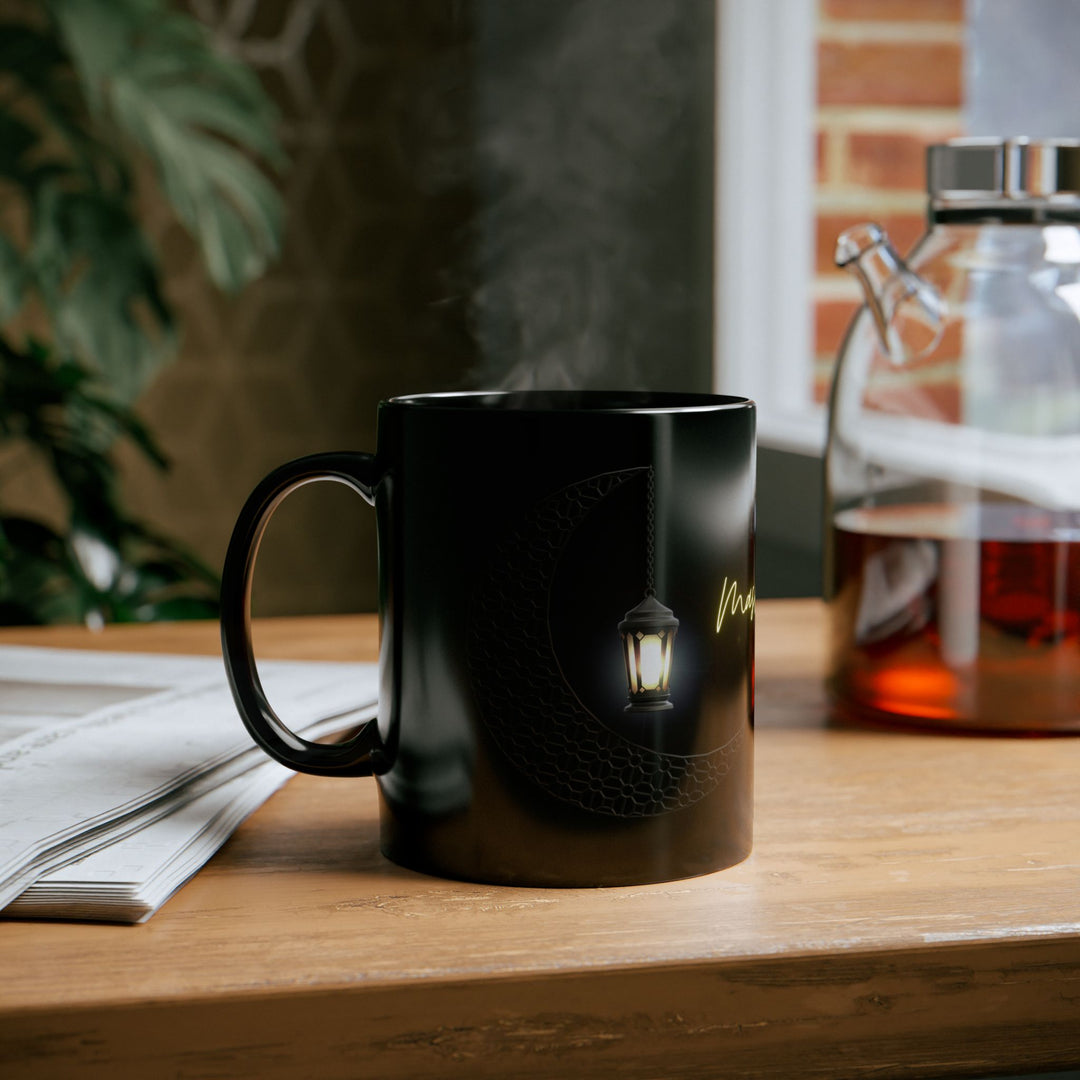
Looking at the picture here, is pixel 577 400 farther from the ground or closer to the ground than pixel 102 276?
closer to the ground

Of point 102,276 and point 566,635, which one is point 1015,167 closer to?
point 566,635

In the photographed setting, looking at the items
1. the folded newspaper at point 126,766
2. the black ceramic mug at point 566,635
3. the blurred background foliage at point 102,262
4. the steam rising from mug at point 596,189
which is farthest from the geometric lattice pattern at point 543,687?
the steam rising from mug at point 596,189

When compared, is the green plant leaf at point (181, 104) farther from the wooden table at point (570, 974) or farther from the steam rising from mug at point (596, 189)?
the wooden table at point (570, 974)

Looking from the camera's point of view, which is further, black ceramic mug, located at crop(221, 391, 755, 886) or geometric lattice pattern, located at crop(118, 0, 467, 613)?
geometric lattice pattern, located at crop(118, 0, 467, 613)

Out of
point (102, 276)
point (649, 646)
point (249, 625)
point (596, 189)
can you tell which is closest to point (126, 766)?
point (249, 625)

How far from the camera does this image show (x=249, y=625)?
Answer: 44 centimetres

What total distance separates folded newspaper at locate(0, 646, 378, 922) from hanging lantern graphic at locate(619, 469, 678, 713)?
0.15 m

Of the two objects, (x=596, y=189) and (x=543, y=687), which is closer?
(x=543, y=687)

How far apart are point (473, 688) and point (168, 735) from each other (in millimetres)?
188

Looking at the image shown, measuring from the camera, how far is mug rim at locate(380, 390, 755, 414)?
425 millimetres

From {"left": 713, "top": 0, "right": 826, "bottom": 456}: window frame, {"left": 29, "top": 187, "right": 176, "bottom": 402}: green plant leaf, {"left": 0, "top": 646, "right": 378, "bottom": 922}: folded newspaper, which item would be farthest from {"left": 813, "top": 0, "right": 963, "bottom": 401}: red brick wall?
{"left": 0, "top": 646, "right": 378, "bottom": 922}: folded newspaper

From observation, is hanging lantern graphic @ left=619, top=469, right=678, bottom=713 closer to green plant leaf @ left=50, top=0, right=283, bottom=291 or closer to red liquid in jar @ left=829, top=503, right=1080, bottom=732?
red liquid in jar @ left=829, top=503, right=1080, bottom=732

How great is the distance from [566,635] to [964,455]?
12.4 inches

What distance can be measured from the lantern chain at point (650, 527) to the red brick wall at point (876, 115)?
117cm
